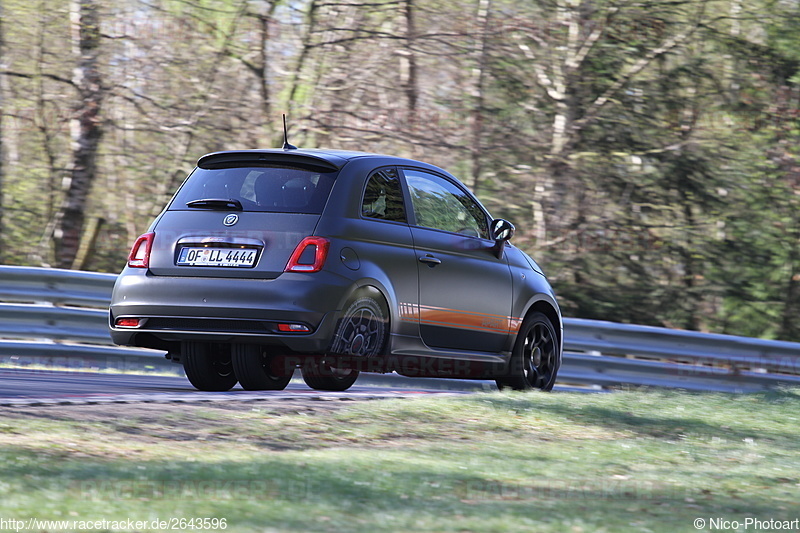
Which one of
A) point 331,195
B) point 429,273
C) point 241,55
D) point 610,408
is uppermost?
point 241,55

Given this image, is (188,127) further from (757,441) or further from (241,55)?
(757,441)

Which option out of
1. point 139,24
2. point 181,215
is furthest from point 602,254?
point 181,215

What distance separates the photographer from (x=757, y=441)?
7438 millimetres

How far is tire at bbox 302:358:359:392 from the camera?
851cm

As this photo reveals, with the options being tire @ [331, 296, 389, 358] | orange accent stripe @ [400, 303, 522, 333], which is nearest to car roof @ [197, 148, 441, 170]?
tire @ [331, 296, 389, 358]

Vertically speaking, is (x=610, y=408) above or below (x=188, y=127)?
below

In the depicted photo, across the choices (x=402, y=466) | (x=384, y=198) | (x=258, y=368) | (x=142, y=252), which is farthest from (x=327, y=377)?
(x=402, y=466)

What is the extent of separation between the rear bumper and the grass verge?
515mm

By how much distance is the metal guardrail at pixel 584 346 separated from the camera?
11891 mm

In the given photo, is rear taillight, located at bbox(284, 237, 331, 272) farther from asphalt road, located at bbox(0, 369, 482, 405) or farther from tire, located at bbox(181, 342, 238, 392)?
tire, located at bbox(181, 342, 238, 392)

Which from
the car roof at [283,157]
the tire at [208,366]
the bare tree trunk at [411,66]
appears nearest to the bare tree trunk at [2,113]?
the bare tree trunk at [411,66]

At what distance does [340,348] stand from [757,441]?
2721mm

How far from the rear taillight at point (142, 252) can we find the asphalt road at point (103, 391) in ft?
2.92

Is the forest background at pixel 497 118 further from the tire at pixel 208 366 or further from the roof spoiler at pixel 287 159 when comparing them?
the roof spoiler at pixel 287 159
